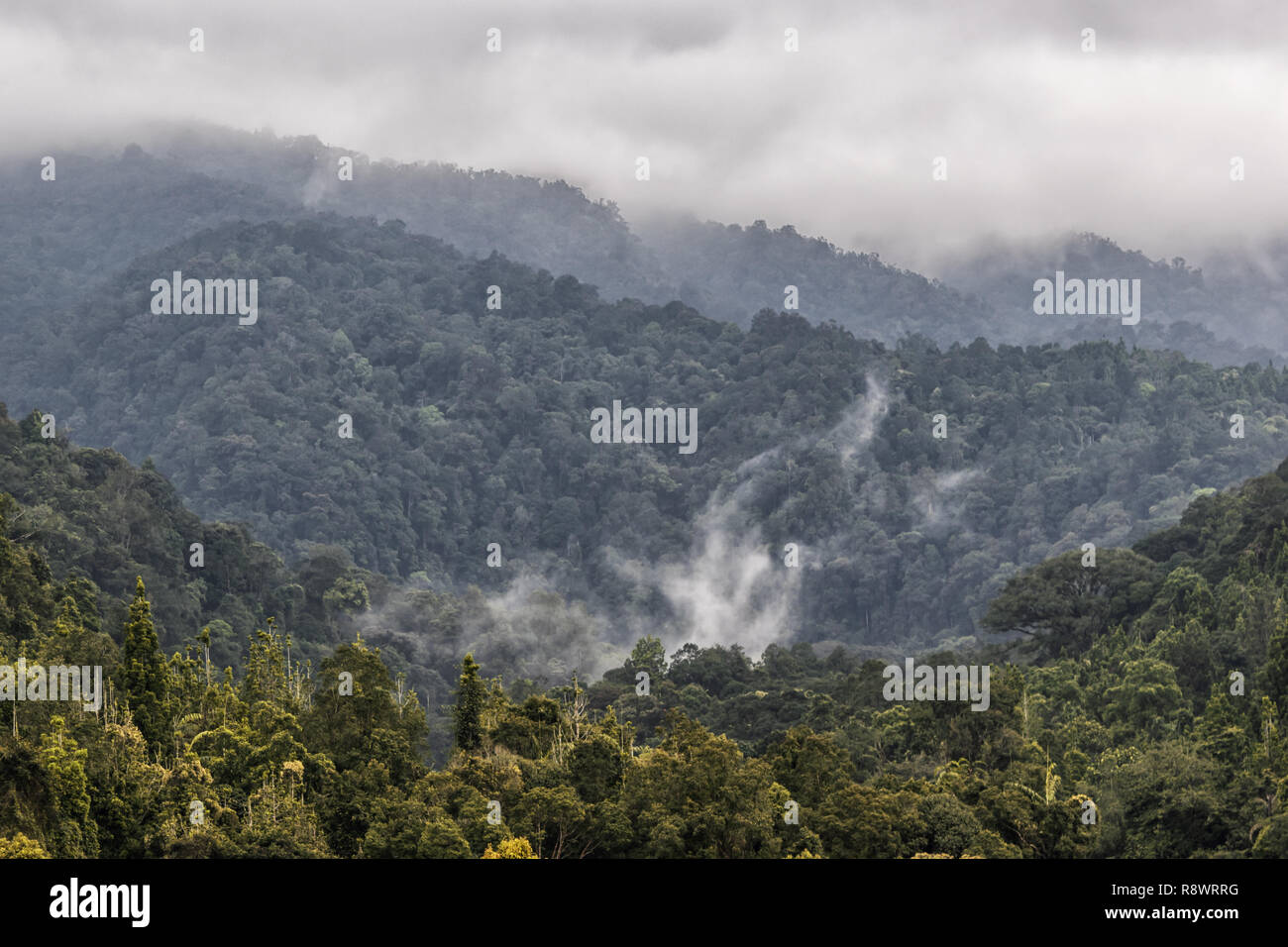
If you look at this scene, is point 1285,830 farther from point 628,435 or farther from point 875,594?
point 628,435

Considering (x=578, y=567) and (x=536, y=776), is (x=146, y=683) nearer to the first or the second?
(x=536, y=776)

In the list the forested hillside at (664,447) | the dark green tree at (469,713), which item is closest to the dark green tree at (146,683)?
the dark green tree at (469,713)

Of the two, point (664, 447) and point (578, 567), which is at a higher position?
point (664, 447)

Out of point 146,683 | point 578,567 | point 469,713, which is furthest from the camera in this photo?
point 578,567

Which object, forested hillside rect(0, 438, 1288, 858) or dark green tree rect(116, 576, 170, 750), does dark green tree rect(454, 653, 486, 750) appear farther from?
dark green tree rect(116, 576, 170, 750)

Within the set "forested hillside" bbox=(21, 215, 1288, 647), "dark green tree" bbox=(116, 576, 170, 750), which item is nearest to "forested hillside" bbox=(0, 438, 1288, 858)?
"dark green tree" bbox=(116, 576, 170, 750)

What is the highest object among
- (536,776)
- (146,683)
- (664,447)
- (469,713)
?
(664,447)

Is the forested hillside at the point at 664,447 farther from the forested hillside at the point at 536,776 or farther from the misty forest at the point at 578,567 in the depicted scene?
the forested hillside at the point at 536,776

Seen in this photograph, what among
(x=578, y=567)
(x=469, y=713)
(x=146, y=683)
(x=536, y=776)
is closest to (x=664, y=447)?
(x=578, y=567)
